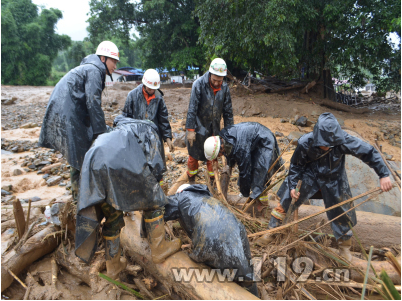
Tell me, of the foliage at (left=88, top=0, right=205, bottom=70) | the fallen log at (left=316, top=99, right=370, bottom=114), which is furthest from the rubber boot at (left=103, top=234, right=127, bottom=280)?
the foliage at (left=88, top=0, right=205, bottom=70)

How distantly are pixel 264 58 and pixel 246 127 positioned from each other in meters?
6.14

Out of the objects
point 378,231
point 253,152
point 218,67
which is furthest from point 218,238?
point 218,67

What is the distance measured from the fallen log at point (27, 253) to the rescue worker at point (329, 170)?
2.06 m

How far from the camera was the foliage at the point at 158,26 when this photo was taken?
1359 cm

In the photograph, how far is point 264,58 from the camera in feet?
27.9

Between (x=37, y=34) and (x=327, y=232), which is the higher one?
(x=37, y=34)

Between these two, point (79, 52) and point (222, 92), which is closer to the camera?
point (222, 92)

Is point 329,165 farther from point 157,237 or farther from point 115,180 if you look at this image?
point 115,180

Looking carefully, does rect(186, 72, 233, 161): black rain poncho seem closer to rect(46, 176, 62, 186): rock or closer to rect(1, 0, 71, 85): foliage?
rect(46, 176, 62, 186): rock

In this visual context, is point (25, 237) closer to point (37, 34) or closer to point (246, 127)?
point (246, 127)

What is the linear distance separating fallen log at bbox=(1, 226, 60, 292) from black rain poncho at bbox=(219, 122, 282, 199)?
2019 mm

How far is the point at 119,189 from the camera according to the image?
185cm

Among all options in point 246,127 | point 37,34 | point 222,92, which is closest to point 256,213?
point 246,127

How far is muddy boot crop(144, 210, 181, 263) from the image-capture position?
81.0 inches
